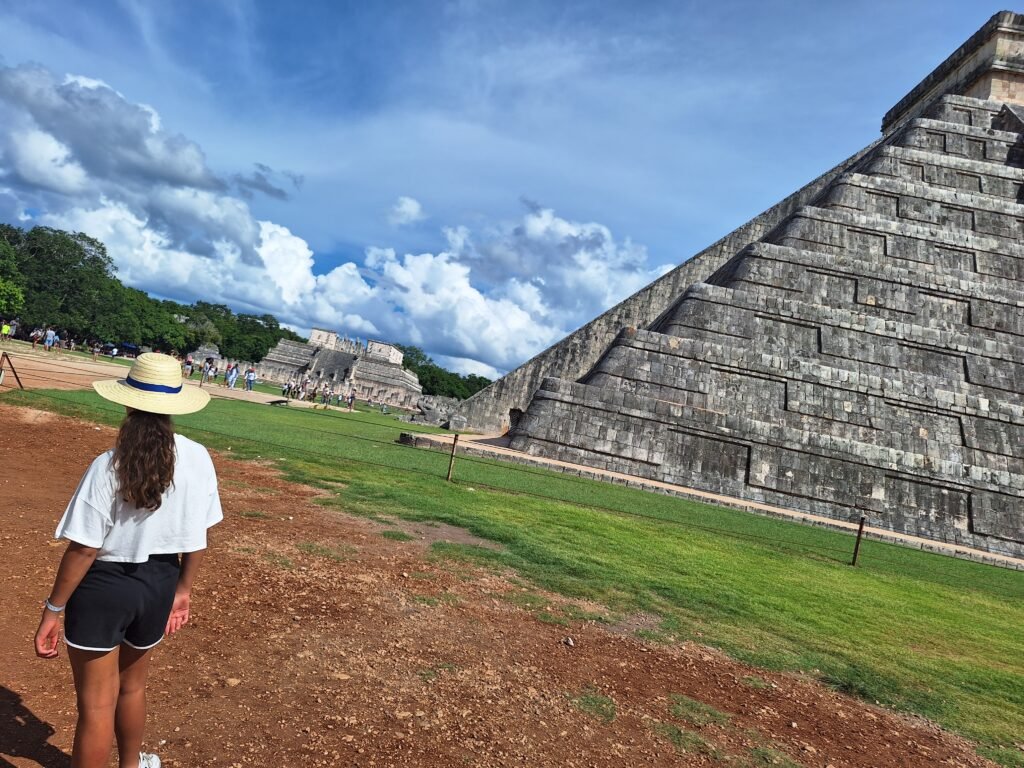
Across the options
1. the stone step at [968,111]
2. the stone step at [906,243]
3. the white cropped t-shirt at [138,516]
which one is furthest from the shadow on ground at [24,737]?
the stone step at [968,111]

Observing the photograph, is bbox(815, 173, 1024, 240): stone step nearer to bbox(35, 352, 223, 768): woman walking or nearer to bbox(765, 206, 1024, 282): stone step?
bbox(765, 206, 1024, 282): stone step

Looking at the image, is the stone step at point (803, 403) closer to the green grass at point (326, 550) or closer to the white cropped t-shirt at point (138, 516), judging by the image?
the green grass at point (326, 550)

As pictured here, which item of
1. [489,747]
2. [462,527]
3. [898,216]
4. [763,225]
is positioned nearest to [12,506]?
[462,527]

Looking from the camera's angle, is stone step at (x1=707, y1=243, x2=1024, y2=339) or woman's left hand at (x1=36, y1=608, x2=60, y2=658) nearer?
woman's left hand at (x1=36, y1=608, x2=60, y2=658)

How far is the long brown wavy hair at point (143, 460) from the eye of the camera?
2270 mm

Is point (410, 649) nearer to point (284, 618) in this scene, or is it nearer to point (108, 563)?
point (284, 618)

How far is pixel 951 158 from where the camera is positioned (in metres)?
21.7

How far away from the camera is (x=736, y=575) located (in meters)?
7.04

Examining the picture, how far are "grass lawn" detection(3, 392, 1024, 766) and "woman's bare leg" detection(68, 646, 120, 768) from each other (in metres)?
3.50

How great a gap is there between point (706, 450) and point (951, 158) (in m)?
15.5

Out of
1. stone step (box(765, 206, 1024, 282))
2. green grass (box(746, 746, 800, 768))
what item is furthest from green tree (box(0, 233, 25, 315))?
green grass (box(746, 746, 800, 768))

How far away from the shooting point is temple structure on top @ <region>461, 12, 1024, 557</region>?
14203mm

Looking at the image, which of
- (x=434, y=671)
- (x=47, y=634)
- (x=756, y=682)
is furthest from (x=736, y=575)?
(x=47, y=634)

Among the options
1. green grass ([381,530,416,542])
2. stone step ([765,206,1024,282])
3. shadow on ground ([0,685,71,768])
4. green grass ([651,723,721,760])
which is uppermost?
stone step ([765,206,1024,282])
